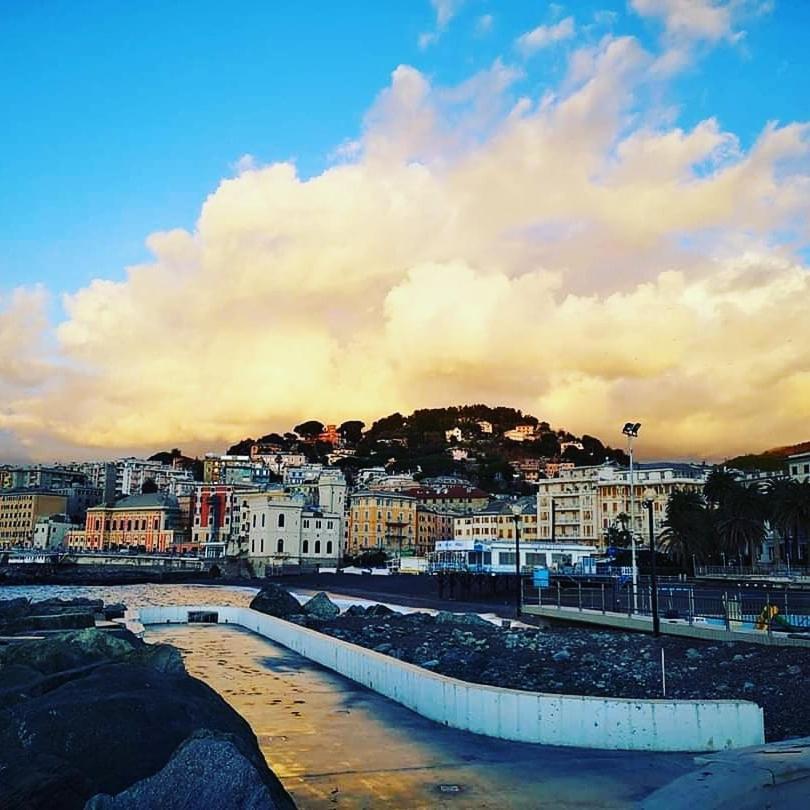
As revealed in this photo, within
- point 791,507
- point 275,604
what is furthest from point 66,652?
point 791,507

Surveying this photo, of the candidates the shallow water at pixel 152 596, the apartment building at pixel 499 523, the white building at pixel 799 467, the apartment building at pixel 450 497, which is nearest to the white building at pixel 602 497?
the apartment building at pixel 499 523

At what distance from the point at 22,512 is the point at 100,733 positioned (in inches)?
7881

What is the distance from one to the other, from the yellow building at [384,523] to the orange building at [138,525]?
38.7 m

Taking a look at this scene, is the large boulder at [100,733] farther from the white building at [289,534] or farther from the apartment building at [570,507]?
the white building at [289,534]

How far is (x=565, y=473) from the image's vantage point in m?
126

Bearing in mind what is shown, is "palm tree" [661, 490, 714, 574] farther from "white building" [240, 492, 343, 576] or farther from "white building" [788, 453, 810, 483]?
"white building" [240, 492, 343, 576]

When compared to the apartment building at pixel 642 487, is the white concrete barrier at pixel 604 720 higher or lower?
lower

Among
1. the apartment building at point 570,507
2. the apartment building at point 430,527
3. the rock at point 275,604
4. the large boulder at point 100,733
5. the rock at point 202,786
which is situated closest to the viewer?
the rock at point 202,786

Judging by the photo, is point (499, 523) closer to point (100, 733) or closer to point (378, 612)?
point (378, 612)

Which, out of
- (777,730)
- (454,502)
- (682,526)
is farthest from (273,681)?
(454,502)

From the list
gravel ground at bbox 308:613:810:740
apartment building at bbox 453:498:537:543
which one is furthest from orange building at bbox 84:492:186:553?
gravel ground at bbox 308:613:810:740

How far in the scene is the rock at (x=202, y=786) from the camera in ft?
→ 18.3

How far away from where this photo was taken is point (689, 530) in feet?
269

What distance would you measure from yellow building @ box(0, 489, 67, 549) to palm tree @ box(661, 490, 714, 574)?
147834 millimetres
